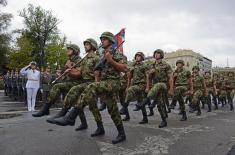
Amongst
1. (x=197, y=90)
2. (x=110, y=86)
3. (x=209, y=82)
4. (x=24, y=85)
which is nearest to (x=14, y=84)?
(x=24, y=85)

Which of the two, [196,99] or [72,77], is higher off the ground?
[72,77]

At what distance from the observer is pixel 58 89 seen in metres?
7.02

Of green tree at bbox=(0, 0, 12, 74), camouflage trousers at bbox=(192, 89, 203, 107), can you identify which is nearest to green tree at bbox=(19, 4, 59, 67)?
green tree at bbox=(0, 0, 12, 74)

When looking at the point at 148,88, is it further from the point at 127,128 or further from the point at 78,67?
the point at 78,67

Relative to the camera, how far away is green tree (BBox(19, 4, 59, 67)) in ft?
192

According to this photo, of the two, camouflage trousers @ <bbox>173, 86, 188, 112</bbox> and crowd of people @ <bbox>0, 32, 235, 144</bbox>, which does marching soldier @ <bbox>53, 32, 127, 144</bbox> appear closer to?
crowd of people @ <bbox>0, 32, 235, 144</bbox>

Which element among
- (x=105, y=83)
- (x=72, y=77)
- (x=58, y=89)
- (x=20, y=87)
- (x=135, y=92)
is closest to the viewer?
(x=105, y=83)

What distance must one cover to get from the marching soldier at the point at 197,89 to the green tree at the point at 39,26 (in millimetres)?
46839

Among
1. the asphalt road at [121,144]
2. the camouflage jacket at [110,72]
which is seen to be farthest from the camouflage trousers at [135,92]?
the camouflage jacket at [110,72]

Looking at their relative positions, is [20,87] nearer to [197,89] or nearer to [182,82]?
[197,89]

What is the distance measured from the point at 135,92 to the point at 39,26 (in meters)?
52.8

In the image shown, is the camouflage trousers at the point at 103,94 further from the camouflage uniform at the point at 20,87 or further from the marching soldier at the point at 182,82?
the camouflage uniform at the point at 20,87

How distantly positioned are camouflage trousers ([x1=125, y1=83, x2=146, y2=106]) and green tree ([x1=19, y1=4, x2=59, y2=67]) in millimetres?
49769

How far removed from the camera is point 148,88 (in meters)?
9.16
